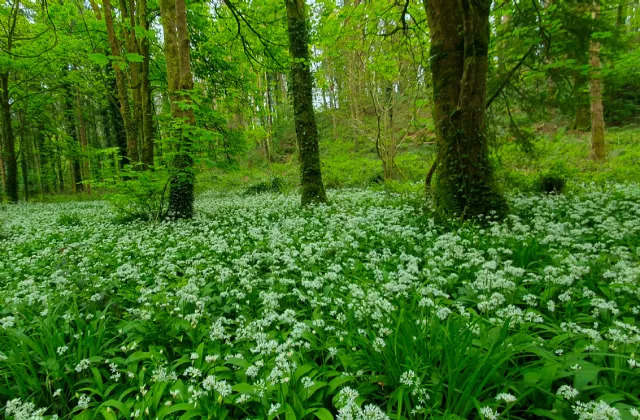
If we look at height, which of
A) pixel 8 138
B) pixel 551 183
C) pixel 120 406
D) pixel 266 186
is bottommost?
pixel 120 406

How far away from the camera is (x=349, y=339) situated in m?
2.62

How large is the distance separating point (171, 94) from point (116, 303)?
7.14 metres

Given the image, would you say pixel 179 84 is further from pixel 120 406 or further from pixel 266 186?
pixel 266 186

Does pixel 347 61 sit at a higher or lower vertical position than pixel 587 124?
higher

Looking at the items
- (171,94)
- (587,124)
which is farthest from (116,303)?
(587,124)

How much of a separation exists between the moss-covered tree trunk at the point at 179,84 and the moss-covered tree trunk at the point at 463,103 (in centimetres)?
628

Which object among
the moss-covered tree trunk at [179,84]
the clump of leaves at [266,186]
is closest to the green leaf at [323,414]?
the moss-covered tree trunk at [179,84]

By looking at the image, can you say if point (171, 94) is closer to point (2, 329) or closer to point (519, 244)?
point (2, 329)

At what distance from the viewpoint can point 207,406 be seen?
2.12 m

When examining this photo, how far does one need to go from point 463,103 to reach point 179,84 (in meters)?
7.71

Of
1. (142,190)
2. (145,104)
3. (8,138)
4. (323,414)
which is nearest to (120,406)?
(323,414)

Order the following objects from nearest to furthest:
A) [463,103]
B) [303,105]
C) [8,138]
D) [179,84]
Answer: [463,103] < [303,105] < [179,84] < [8,138]

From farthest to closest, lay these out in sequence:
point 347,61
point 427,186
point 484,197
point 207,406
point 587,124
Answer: point 587,124, point 347,61, point 427,186, point 484,197, point 207,406

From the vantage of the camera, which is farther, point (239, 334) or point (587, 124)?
point (587, 124)
